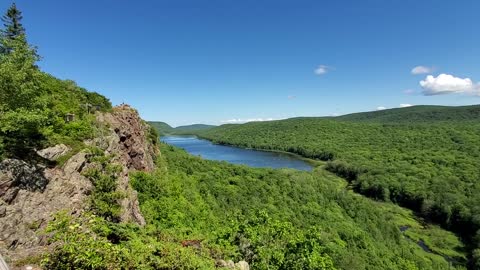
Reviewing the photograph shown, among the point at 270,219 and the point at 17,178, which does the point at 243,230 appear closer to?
the point at 270,219

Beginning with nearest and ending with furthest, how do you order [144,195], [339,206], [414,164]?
[144,195], [339,206], [414,164]

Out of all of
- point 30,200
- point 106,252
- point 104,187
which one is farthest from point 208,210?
point 106,252

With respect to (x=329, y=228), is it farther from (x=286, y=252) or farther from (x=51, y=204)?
(x=51, y=204)

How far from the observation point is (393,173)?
4168 inches

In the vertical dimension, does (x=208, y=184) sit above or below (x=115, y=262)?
below

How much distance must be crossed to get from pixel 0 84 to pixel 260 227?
16307 millimetres

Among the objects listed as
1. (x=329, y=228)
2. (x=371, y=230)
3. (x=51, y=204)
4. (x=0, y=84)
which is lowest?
(x=371, y=230)

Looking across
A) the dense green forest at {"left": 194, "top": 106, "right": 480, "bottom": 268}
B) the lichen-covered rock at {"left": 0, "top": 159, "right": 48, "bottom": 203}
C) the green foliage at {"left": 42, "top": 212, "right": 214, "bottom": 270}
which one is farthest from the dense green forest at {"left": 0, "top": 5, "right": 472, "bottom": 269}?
the dense green forest at {"left": 194, "top": 106, "right": 480, "bottom": 268}

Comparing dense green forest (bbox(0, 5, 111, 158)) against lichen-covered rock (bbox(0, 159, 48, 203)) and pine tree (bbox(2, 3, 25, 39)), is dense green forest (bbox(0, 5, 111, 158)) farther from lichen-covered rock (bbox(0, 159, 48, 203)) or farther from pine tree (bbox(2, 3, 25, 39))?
pine tree (bbox(2, 3, 25, 39))

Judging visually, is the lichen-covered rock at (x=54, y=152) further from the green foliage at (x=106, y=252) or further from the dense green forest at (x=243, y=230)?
the green foliage at (x=106, y=252)

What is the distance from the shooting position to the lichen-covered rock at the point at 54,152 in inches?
575

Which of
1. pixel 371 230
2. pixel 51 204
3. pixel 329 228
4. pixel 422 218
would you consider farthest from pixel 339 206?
pixel 51 204

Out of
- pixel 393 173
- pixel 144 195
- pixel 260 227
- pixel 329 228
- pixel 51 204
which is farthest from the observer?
pixel 393 173

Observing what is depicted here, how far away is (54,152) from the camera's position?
15258 millimetres
